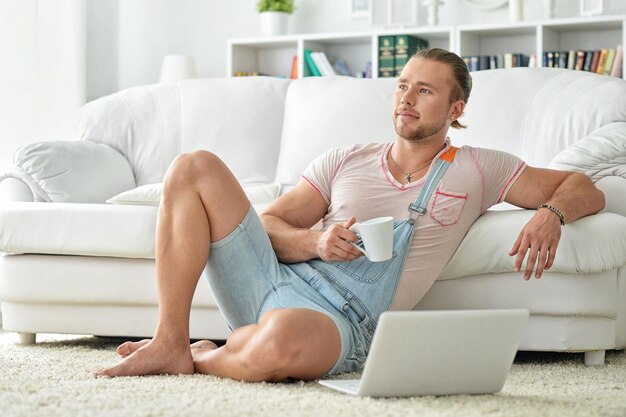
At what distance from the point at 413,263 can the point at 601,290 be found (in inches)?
20.2

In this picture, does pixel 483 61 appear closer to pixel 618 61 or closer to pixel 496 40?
pixel 496 40

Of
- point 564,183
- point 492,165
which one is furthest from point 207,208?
point 564,183

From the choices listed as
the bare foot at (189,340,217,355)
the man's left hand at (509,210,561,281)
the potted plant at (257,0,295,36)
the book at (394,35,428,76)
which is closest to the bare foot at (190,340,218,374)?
the bare foot at (189,340,217,355)

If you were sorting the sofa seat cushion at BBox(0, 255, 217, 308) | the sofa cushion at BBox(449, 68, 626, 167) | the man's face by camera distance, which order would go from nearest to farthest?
1. the man's face
2. the sofa seat cushion at BBox(0, 255, 217, 308)
3. the sofa cushion at BBox(449, 68, 626, 167)

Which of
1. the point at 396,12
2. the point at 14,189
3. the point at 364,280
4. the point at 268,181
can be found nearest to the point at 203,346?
the point at 364,280

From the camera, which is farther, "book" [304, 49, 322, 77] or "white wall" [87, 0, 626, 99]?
"book" [304, 49, 322, 77]

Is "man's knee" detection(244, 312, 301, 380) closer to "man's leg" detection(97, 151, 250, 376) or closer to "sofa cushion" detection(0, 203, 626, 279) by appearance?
"man's leg" detection(97, 151, 250, 376)

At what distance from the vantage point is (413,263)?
223 centimetres

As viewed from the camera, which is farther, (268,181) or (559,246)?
(268,181)

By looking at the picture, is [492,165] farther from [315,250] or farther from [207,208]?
[207,208]

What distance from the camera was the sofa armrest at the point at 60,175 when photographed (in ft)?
10.0

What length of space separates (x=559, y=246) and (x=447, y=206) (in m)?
0.32

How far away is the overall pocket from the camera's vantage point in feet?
7.36

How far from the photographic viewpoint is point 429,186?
2242 millimetres
